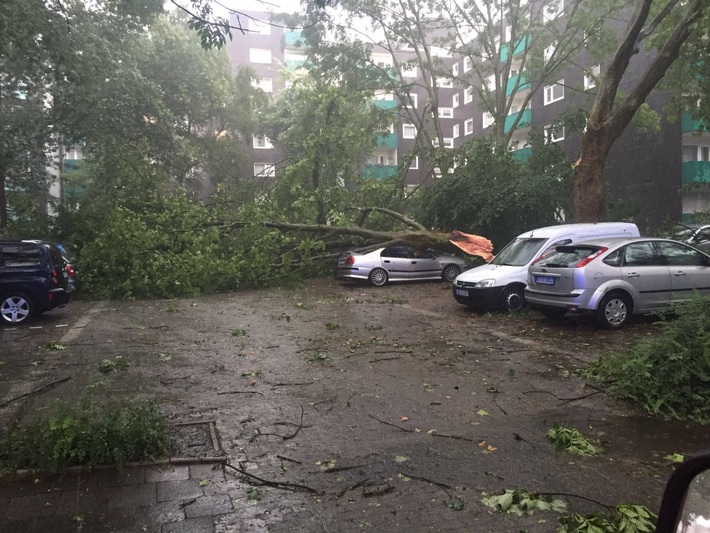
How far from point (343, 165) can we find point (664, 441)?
56.5 feet

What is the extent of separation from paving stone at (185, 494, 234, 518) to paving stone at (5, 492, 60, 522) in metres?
0.89

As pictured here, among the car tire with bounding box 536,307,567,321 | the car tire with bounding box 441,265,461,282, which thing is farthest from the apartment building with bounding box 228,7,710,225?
the car tire with bounding box 536,307,567,321

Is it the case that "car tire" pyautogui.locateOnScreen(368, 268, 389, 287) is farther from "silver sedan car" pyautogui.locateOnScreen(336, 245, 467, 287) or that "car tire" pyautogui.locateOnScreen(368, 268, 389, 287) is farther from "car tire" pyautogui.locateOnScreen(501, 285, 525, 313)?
"car tire" pyautogui.locateOnScreen(501, 285, 525, 313)

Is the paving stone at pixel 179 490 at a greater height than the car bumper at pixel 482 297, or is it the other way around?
the car bumper at pixel 482 297

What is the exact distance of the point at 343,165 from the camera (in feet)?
69.5

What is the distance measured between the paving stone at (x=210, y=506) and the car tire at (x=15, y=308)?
31.7ft

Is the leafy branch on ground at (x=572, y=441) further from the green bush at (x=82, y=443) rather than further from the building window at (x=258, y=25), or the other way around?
the building window at (x=258, y=25)

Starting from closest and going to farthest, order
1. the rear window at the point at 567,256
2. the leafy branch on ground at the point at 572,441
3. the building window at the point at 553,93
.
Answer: the leafy branch on ground at the point at 572,441
the rear window at the point at 567,256
the building window at the point at 553,93

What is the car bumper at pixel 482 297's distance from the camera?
12062 mm

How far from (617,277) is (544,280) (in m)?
1.21

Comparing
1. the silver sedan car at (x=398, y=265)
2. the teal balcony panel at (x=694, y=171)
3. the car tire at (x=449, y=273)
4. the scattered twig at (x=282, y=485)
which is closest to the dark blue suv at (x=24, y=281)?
the silver sedan car at (x=398, y=265)

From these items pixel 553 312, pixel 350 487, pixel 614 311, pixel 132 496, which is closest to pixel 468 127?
pixel 553 312

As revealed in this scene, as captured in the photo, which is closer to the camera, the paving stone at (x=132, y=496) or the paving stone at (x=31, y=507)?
the paving stone at (x=31, y=507)

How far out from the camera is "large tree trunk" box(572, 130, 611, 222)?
50.1 feet
